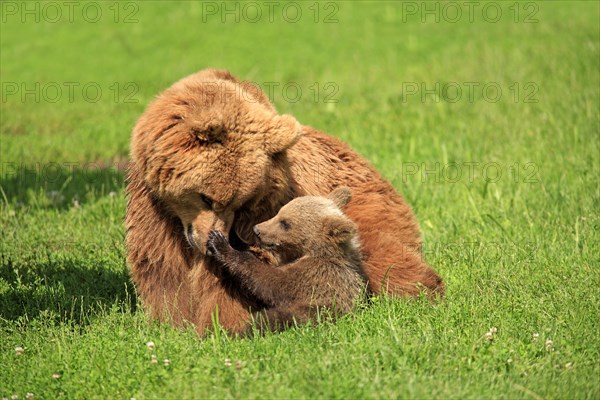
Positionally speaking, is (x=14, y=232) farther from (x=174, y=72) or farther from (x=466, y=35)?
(x=466, y=35)

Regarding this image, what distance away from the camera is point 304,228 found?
6621 mm

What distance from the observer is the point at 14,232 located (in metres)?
9.20

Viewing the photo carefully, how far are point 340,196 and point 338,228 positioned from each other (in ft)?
1.55

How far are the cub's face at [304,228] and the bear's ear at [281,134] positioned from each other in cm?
52

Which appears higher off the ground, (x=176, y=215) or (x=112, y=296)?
(x=176, y=215)

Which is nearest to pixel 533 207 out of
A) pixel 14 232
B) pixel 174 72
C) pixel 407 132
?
pixel 407 132

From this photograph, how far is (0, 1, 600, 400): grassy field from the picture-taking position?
Answer: 5.69 metres

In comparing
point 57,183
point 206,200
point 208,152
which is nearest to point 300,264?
point 206,200

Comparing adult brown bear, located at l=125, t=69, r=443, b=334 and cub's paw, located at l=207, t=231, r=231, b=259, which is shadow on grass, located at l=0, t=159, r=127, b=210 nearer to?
adult brown bear, located at l=125, t=69, r=443, b=334

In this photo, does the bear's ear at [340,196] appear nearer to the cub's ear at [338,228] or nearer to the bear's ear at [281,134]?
the cub's ear at [338,228]

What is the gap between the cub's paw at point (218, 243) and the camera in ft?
20.6

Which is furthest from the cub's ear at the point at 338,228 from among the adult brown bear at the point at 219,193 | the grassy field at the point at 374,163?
the grassy field at the point at 374,163

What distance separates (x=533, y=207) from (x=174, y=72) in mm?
9218

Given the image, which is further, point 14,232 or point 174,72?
point 174,72
